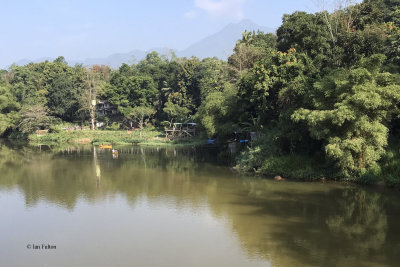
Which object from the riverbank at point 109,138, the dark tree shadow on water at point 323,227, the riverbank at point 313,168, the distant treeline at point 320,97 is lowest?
the dark tree shadow on water at point 323,227

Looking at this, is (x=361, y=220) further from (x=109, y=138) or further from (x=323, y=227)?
(x=109, y=138)

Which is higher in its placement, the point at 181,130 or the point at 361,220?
the point at 181,130

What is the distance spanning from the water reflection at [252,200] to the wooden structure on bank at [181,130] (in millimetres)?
12211

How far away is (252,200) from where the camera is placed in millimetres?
16641

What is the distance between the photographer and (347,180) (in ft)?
61.5

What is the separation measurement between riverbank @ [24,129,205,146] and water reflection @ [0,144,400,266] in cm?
1008

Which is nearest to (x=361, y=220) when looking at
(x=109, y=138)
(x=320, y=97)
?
(x=320, y=97)

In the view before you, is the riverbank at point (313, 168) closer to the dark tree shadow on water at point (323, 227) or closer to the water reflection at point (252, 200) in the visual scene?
the water reflection at point (252, 200)

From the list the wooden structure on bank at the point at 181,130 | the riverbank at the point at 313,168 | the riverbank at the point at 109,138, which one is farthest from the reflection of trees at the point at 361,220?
the wooden structure on bank at the point at 181,130

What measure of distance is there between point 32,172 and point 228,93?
15841mm

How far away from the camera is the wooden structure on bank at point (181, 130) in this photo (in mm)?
41500

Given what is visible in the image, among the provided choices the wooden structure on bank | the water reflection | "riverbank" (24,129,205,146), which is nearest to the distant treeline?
the water reflection

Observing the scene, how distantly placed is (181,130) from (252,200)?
84.9 ft

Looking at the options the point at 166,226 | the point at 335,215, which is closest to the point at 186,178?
the point at 166,226
